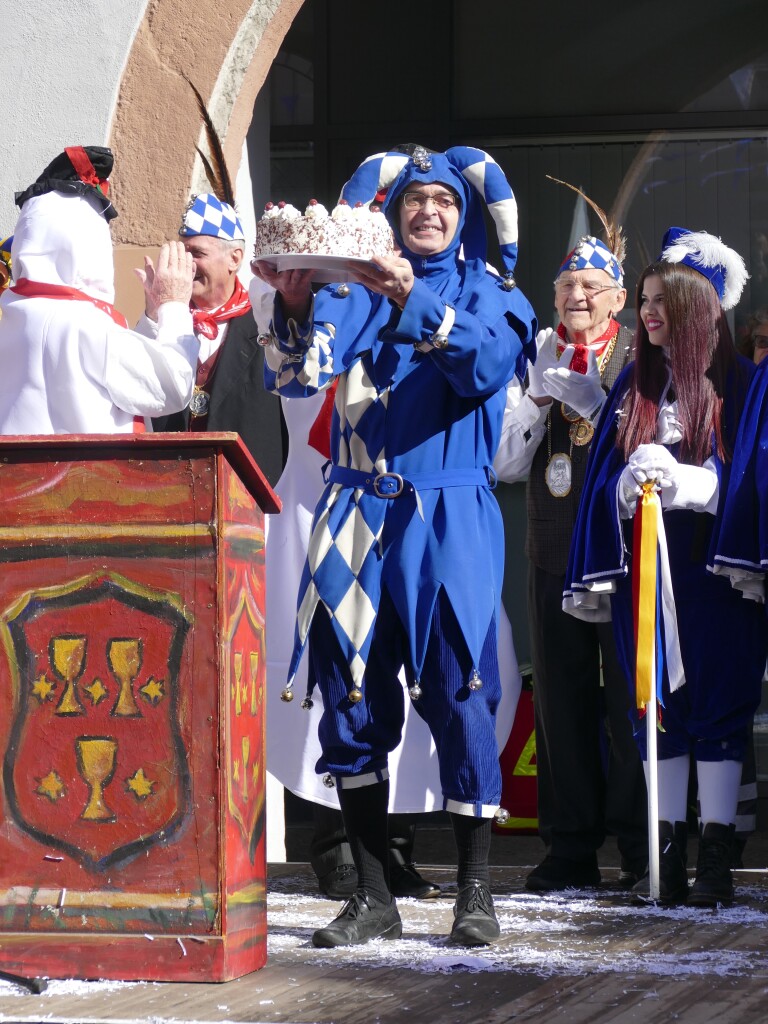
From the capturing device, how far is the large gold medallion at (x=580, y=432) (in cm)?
455

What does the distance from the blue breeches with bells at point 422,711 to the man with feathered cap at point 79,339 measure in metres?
0.64

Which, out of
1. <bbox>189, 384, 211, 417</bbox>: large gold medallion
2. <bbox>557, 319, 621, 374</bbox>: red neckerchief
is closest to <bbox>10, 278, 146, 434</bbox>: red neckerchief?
<bbox>189, 384, 211, 417</bbox>: large gold medallion

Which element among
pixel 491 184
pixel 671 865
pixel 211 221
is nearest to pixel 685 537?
pixel 671 865

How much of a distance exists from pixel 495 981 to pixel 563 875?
50.5 inches

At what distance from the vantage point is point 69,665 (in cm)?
310

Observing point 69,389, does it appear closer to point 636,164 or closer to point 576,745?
point 576,745

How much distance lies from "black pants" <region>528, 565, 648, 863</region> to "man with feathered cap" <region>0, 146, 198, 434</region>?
1.34m

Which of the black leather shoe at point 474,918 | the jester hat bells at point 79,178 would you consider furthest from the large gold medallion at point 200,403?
the black leather shoe at point 474,918

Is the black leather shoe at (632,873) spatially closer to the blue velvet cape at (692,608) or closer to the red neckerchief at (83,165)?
the blue velvet cape at (692,608)

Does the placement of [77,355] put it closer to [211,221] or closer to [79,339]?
[79,339]

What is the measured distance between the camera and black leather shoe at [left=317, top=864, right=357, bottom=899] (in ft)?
13.9

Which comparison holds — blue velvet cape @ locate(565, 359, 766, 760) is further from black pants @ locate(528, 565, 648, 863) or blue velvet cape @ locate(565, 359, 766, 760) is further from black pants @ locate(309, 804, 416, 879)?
black pants @ locate(309, 804, 416, 879)

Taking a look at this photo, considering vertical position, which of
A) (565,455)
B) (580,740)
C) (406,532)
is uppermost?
(565,455)

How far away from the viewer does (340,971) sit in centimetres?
321
